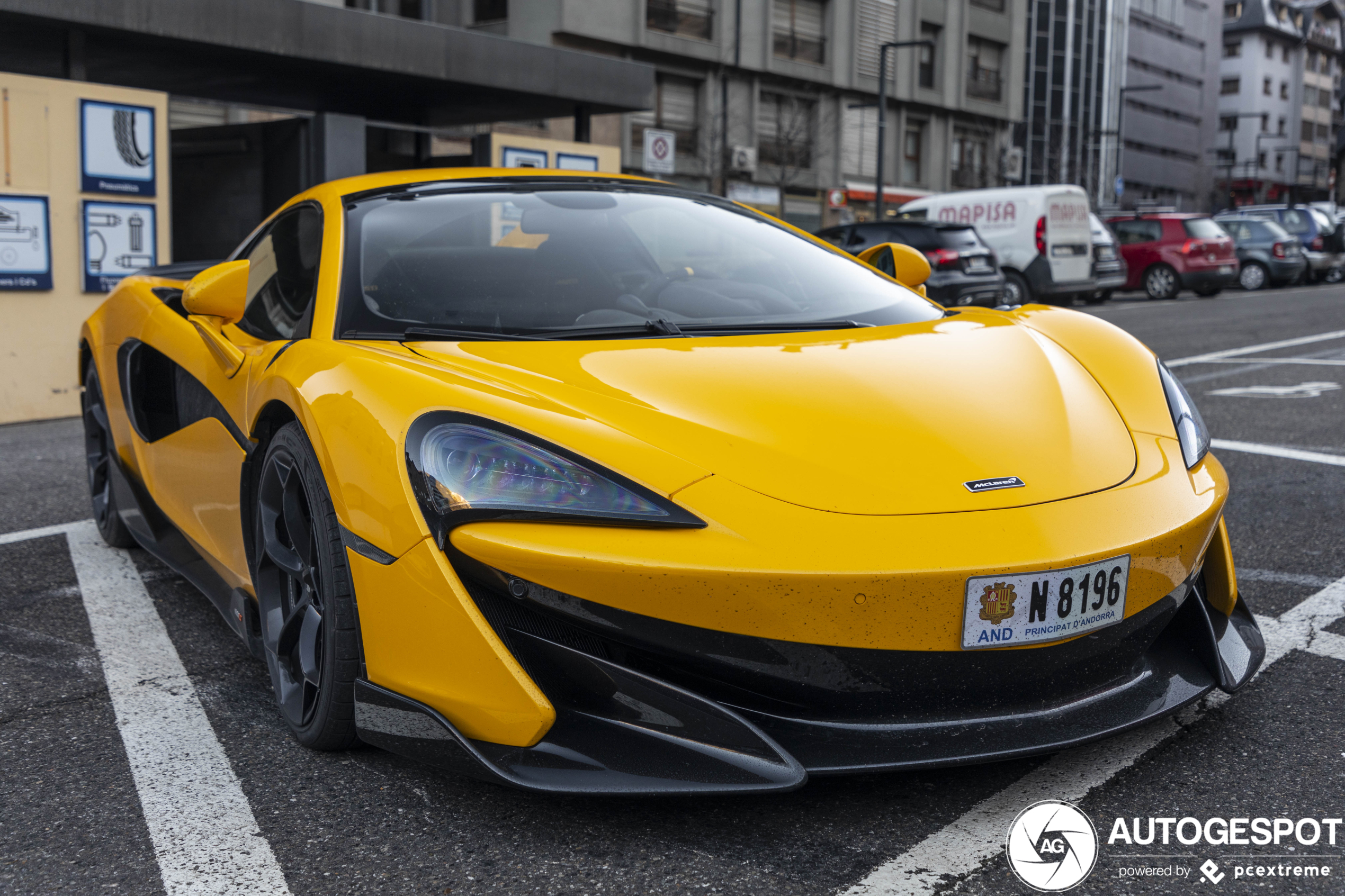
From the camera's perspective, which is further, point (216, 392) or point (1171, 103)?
point (1171, 103)

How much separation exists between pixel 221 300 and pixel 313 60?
8359 mm

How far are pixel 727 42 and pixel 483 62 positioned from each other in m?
21.3

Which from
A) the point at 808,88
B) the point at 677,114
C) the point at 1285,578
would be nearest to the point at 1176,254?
the point at 677,114

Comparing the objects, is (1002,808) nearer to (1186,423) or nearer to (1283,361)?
(1186,423)

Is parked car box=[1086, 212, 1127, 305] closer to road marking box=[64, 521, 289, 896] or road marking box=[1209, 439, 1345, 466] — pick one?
road marking box=[1209, 439, 1345, 466]

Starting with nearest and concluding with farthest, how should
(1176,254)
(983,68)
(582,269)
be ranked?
(582,269)
(1176,254)
(983,68)

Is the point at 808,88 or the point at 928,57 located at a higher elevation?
the point at 928,57

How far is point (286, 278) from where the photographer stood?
3203 millimetres

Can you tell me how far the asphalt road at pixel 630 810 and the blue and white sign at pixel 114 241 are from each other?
634 centimetres

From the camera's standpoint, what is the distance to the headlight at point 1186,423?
246 cm

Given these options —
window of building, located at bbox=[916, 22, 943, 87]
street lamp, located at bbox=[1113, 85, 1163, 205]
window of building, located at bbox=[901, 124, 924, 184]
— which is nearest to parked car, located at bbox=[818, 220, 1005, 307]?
window of building, located at bbox=[901, 124, 924, 184]

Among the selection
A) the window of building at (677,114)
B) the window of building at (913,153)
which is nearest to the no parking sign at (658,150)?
the window of building at (677,114)

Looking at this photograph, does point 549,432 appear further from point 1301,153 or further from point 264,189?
point 1301,153

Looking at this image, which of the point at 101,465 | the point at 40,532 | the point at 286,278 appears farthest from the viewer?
the point at 40,532
